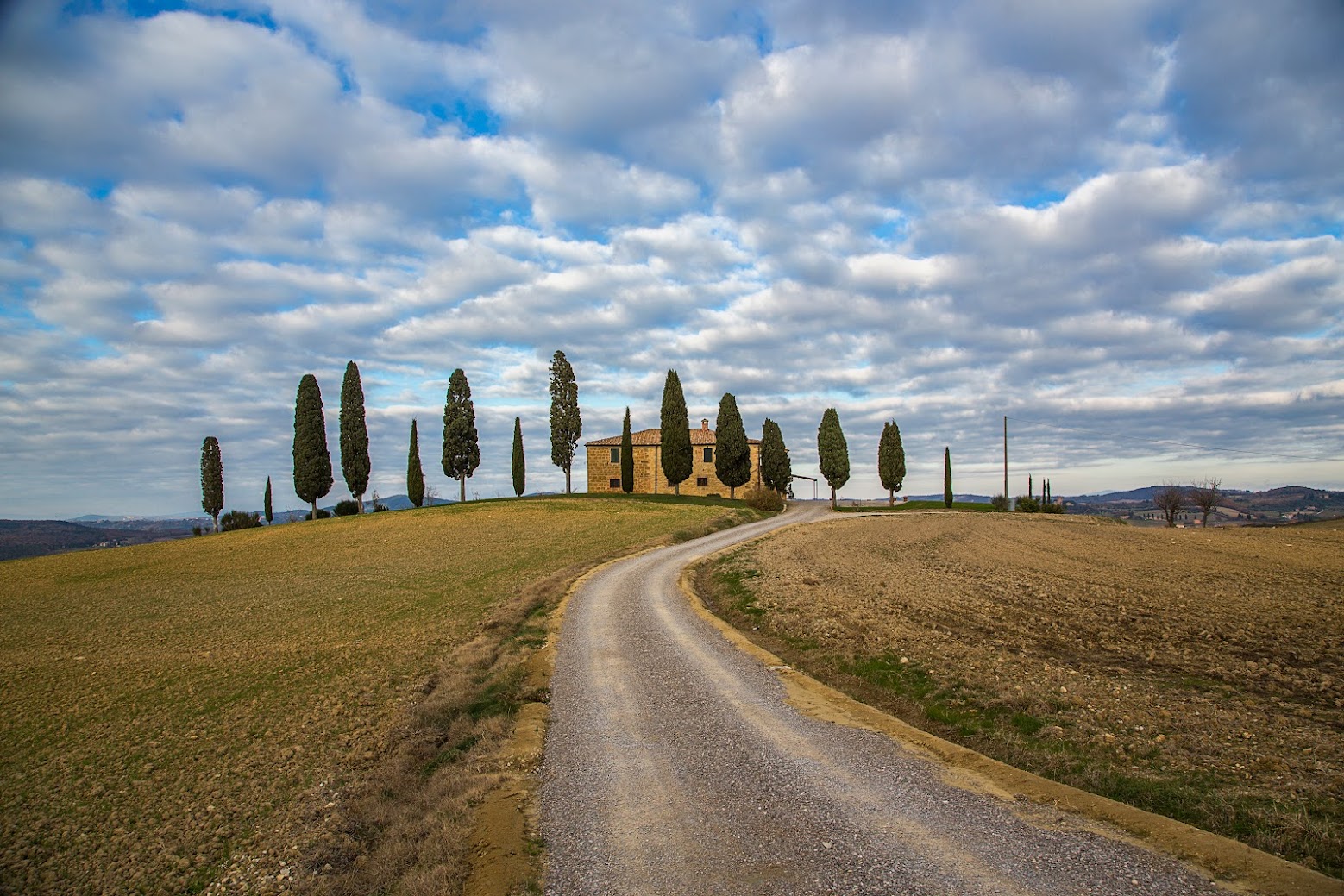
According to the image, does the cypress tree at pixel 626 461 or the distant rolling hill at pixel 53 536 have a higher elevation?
the cypress tree at pixel 626 461

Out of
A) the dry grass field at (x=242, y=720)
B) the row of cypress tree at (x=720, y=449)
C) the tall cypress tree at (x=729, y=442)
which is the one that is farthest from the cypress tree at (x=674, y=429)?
the dry grass field at (x=242, y=720)

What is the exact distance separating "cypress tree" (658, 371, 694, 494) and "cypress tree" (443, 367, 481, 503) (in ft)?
67.3

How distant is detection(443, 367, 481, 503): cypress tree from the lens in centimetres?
7175

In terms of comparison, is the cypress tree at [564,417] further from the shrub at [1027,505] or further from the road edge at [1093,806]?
the road edge at [1093,806]

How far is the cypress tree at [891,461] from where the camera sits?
8469 cm

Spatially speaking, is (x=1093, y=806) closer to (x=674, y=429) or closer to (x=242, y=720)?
(x=242, y=720)

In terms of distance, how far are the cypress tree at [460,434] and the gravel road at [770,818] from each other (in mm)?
62532

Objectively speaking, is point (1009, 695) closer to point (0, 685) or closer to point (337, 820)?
point (337, 820)

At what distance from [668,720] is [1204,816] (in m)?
6.87

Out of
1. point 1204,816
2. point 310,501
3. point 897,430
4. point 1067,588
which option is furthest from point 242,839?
A: point 897,430

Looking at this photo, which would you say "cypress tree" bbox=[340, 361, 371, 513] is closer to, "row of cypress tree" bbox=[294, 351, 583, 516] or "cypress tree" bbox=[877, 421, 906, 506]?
"row of cypress tree" bbox=[294, 351, 583, 516]

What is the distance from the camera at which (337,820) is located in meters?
8.41

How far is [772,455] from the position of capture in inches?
3391

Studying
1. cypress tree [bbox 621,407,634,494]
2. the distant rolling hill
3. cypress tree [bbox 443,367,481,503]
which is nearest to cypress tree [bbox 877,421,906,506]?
cypress tree [bbox 621,407,634,494]
